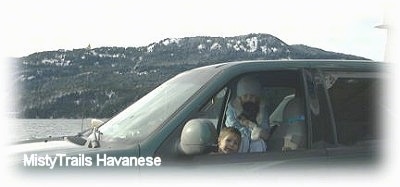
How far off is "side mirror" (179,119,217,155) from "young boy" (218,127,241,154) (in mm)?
290

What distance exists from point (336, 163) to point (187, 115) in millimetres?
940

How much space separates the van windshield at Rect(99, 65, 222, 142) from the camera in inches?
138

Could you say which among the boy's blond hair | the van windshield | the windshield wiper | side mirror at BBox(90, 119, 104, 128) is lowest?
the windshield wiper

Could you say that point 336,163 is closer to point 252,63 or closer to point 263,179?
point 263,179

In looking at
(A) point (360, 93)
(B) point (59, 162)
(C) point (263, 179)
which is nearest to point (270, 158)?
(C) point (263, 179)

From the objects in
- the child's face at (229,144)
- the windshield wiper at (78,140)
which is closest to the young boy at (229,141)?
the child's face at (229,144)

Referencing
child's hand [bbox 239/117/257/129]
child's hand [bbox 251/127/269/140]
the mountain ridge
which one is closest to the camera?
child's hand [bbox 251/127/269/140]

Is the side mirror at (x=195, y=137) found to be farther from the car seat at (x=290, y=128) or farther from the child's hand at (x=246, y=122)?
the child's hand at (x=246, y=122)

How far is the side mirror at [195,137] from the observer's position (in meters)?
3.21

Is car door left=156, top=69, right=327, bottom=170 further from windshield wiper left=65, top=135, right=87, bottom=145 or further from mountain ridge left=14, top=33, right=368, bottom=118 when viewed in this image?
windshield wiper left=65, top=135, right=87, bottom=145

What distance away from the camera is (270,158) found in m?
3.52

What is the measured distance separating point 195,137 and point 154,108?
1.83 ft

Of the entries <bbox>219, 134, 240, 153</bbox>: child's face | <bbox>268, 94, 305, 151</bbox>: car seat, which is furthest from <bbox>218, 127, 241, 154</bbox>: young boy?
<bbox>268, 94, 305, 151</bbox>: car seat

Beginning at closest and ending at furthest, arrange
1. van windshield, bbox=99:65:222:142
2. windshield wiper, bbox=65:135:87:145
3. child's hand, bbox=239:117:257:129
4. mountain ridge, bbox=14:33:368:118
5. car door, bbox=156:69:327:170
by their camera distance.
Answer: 1. car door, bbox=156:69:327:170
2. van windshield, bbox=99:65:222:142
3. windshield wiper, bbox=65:135:87:145
4. child's hand, bbox=239:117:257:129
5. mountain ridge, bbox=14:33:368:118
